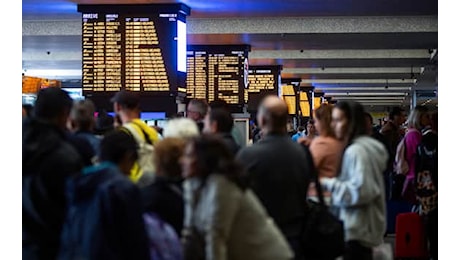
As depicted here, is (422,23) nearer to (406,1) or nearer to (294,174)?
(406,1)

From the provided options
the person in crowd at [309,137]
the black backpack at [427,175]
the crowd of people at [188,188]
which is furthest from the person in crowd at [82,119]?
the black backpack at [427,175]

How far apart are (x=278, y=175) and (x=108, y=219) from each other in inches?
42.6

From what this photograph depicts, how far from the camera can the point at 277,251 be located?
353cm

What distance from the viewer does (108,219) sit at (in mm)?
3436

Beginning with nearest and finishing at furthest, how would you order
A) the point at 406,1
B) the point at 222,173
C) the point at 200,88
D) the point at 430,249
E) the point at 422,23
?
the point at 222,173 < the point at 430,249 < the point at 406,1 < the point at 422,23 < the point at 200,88

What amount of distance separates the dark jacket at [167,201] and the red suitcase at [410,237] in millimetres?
4355

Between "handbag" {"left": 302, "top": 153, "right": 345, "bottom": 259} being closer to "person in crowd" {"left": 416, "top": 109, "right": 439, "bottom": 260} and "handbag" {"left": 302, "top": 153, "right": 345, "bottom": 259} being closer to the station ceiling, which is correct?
"person in crowd" {"left": 416, "top": 109, "right": 439, "bottom": 260}

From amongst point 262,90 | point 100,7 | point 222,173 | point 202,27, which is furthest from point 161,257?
point 262,90

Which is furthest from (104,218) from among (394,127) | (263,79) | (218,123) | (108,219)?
(263,79)

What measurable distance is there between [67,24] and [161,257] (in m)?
9.57

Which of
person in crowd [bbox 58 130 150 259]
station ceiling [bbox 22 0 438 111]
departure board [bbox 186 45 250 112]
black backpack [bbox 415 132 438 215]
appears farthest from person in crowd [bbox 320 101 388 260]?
departure board [bbox 186 45 250 112]

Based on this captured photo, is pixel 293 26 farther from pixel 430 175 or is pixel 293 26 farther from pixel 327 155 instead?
pixel 327 155

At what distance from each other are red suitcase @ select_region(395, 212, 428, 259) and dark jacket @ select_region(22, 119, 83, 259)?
4502 mm

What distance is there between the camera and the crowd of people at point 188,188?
11.2 ft
